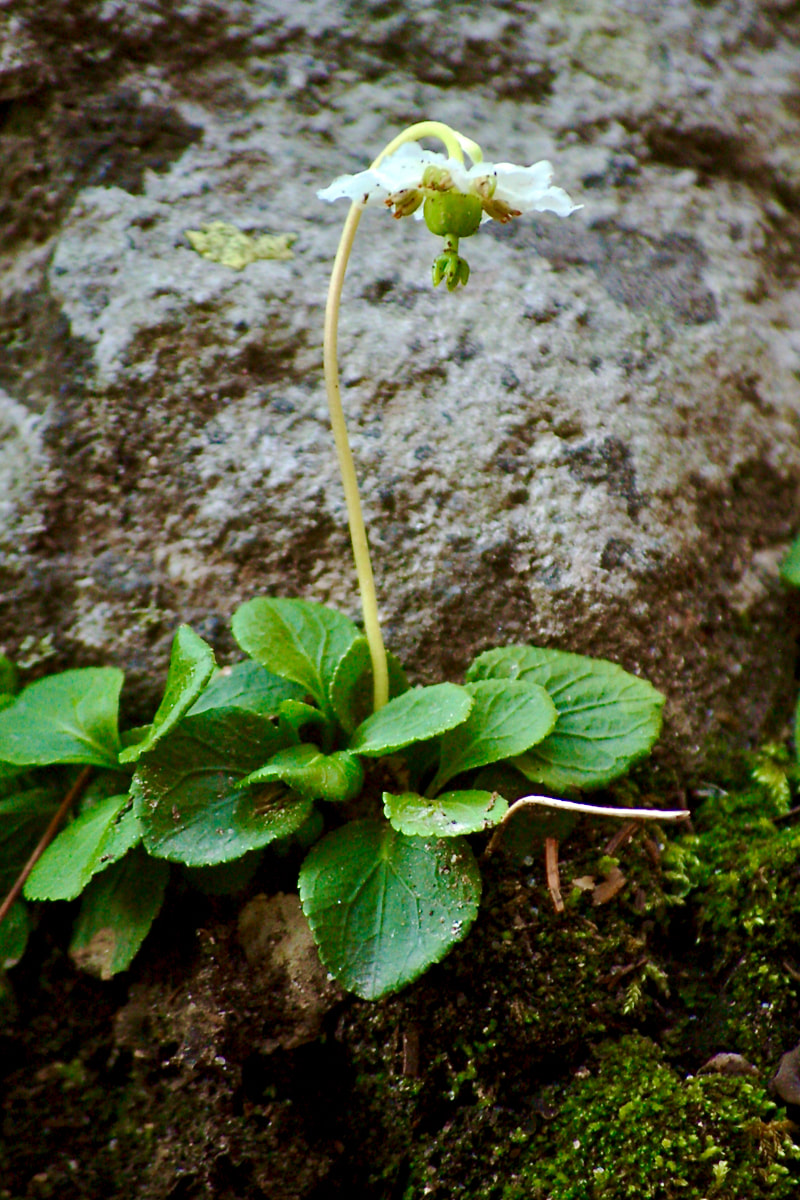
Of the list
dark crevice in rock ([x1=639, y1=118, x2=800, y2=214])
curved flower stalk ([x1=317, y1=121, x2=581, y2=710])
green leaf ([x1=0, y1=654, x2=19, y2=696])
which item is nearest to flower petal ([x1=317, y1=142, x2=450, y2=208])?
curved flower stalk ([x1=317, y1=121, x2=581, y2=710])

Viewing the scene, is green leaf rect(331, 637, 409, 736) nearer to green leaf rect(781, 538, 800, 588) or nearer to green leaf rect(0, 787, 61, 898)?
green leaf rect(0, 787, 61, 898)

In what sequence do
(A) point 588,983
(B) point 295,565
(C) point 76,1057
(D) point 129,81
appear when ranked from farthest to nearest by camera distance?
(D) point 129,81 → (B) point 295,565 → (C) point 76,1057 → (A) point 588,983

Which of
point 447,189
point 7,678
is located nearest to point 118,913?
point 7,678

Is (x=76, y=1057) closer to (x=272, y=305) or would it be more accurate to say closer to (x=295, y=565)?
(x=295, y=565)

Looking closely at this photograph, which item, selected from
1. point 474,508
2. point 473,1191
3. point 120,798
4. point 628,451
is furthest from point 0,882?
point 628,451

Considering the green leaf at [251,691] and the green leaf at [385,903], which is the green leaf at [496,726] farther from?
the green leaf at [251,691]

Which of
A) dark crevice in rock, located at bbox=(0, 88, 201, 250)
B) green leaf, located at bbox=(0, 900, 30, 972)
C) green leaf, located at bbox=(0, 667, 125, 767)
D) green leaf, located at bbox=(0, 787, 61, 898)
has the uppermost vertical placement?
dark crevice in rock, located at bbox=(0, 88, 201, 250)
